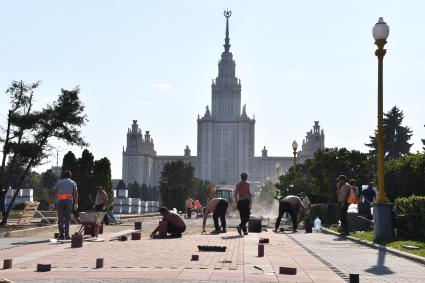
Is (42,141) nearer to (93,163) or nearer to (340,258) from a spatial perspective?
(93,163)

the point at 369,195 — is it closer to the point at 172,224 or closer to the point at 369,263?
the point at 172,224

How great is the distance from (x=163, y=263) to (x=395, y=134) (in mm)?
72471

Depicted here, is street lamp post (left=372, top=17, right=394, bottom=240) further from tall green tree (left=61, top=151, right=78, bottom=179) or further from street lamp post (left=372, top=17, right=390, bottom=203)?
tall green tree (left=61, top=151, right=78, bottom=179)

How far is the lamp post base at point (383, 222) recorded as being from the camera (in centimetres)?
1589

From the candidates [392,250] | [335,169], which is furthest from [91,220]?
[335,169]

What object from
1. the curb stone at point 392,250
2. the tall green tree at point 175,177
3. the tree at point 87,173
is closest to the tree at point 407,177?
the curb stone at point 392,250

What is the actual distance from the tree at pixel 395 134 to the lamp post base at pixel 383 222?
209 feet

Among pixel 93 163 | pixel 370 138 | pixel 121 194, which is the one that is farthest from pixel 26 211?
pixel 370 138

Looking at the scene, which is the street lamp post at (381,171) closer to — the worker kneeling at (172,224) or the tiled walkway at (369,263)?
the tiled walkway at (369,263)

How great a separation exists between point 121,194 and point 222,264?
211ft

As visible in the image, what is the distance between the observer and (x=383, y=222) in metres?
16.0

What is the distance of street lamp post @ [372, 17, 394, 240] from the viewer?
15945mm

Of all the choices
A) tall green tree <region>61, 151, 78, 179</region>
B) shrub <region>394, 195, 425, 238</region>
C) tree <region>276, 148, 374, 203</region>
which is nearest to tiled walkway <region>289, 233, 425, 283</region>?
shrub <region>394, 195, 425, 238</region>

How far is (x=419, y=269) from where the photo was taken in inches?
403
